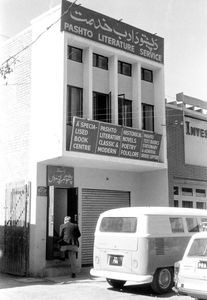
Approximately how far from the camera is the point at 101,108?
16.0 meters

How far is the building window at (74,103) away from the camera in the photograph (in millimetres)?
15070

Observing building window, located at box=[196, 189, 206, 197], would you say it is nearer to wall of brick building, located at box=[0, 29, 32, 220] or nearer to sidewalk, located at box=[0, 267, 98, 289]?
sidewalk, located at box=[0, 267, 98, 289]

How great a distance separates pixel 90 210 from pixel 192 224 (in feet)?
17.4

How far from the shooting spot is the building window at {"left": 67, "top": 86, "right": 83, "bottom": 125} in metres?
15.1

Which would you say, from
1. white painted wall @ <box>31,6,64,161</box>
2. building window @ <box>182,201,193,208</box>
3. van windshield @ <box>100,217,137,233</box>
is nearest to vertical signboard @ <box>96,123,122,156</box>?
white painted wall @ <box>31,6,64,161</box>

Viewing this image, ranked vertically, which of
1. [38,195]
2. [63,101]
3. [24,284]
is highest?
[63,101]

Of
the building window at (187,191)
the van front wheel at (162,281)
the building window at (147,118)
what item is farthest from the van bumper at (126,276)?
the building window at (187,191)

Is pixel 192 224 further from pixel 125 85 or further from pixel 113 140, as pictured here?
pixel 125 85

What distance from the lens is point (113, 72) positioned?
52.6 ft

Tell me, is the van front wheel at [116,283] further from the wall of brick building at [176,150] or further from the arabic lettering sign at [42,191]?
the wall of brick building at [176,150]

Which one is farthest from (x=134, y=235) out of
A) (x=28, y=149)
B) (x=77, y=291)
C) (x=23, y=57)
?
(x=23, y=57)

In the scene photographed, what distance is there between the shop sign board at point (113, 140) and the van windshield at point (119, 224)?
302cm

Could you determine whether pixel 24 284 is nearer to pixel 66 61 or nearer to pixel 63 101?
pixel 63 101

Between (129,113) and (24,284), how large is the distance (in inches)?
290
